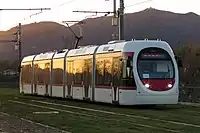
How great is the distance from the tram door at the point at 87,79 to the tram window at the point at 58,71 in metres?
5.56

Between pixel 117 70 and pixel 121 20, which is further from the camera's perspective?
pixel 121 20

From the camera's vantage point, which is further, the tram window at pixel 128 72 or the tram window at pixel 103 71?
the tram window at pixel 103 71

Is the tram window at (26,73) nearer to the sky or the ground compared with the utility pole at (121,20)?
nearer to the ground

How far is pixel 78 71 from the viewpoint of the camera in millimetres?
37406

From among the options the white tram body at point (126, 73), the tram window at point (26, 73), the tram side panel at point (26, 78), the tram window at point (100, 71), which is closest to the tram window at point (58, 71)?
the white tram body at point (126, 73)

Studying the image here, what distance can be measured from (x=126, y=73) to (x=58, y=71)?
12.8 m

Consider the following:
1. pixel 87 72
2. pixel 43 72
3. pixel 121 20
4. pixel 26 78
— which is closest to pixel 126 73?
pixel 87 72

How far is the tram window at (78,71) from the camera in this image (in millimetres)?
36750

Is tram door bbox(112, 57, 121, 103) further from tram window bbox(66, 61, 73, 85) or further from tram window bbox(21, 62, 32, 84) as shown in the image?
tram window bbox(21, 62, 32, 84)

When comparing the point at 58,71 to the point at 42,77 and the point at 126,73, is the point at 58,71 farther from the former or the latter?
the point at 126,73

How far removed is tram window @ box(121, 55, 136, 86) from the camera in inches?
1179

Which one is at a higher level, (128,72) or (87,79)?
(128,72)

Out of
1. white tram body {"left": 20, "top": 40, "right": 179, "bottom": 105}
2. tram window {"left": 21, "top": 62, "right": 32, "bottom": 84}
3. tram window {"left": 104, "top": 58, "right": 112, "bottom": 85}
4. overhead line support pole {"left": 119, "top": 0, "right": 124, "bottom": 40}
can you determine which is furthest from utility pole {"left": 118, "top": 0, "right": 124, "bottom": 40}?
tram window {"left": 21, "top": 62, "right": 32, "bottom": 84}

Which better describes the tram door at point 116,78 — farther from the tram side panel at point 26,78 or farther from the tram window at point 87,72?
the tram side panel at point 26,78
